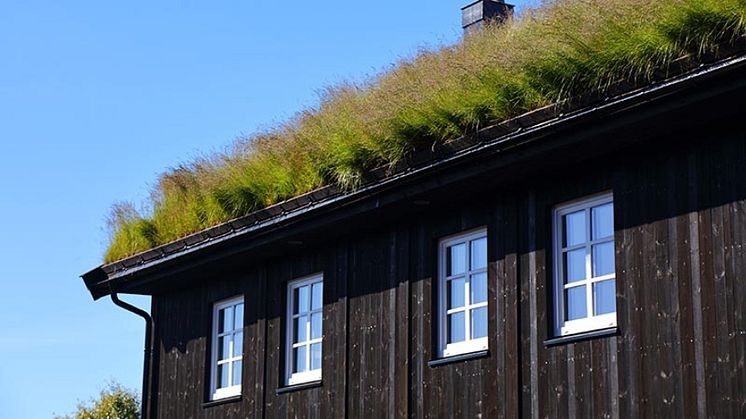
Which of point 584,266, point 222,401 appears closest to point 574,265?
point 584,266

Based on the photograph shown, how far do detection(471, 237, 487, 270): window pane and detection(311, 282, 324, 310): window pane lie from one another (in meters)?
2.96

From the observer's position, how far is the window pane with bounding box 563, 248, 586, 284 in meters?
14.5

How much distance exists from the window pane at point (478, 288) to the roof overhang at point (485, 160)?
919 mm

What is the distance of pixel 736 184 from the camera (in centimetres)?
1280

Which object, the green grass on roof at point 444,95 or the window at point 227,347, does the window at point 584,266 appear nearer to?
the green grass on roof at point 444,95

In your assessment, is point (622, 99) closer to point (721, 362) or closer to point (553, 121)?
point (553, 121)

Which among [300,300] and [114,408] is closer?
[300,300]

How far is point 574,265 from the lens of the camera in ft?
47.7

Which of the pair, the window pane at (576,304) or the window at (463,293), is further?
the window at (463,293)

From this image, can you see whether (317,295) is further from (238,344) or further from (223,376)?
(223,376)

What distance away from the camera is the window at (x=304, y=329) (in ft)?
60.2

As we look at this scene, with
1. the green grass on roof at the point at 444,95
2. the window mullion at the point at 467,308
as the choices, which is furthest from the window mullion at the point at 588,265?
the window mullion at the point at 467,308

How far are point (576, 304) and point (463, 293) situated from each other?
1814mm

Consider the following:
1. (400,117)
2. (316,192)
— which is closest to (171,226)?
(316,192)
